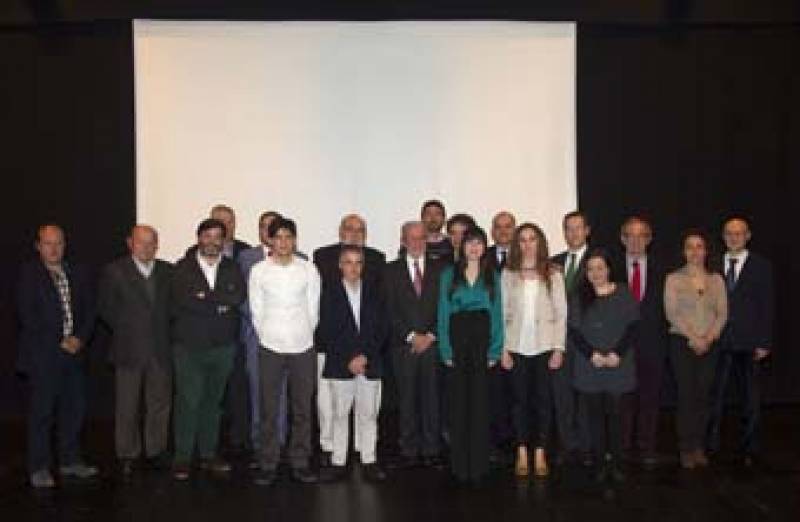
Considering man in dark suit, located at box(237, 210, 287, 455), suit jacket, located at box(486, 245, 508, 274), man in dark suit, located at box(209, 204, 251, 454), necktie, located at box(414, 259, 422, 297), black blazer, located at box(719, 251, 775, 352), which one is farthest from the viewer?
man in dark suit, located at box(209, 204, 251, 454)

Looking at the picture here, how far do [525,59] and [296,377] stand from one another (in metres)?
3.03

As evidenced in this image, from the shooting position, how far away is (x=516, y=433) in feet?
17.9

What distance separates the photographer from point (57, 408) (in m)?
5.48

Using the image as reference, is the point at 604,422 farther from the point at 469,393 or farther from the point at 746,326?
the point at 746,326

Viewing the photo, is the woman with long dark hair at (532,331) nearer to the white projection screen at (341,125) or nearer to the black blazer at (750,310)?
the black blazer at (750,310)

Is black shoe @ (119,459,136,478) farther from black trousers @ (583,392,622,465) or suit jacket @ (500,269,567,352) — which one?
black trousers @ (583,392,622,465)

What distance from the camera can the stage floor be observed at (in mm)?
4617

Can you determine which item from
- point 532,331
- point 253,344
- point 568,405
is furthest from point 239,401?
point 568,405

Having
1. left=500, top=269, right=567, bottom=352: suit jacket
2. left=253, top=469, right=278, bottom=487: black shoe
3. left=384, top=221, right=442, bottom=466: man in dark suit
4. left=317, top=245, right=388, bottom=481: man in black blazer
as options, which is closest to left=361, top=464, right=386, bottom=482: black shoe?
left=317, top=245, right=388, bottom=481: man in black blazer

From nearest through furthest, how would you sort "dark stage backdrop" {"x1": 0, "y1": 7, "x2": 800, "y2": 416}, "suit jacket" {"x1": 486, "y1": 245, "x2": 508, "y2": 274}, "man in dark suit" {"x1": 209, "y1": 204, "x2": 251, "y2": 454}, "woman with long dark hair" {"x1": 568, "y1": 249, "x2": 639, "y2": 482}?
"woman with long dark hair" {"x1": 568, "y1": 249, "x2": 639, "y2": 482}
"suit jacket" {"x1": 486, "y1": 245, "x2": 508, "y2": 274}
"man in dark suit" {"x1": 209, "y1": 204, "x2": 251, "y2": 454}
"dark stage backdrop" {"x1": 0, "y1": 7, "x2": 800, "y2": 416}

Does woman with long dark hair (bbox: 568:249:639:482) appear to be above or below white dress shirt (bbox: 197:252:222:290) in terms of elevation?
below

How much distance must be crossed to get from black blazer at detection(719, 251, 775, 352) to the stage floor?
27.7 inches

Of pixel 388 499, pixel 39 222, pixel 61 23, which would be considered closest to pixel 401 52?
pixel 61 23

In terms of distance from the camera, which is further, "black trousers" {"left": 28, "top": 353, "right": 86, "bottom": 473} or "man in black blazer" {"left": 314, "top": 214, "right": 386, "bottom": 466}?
"man in black blazer" {"left": 314, "top": 214, "right": 386, "bottom": 466}
